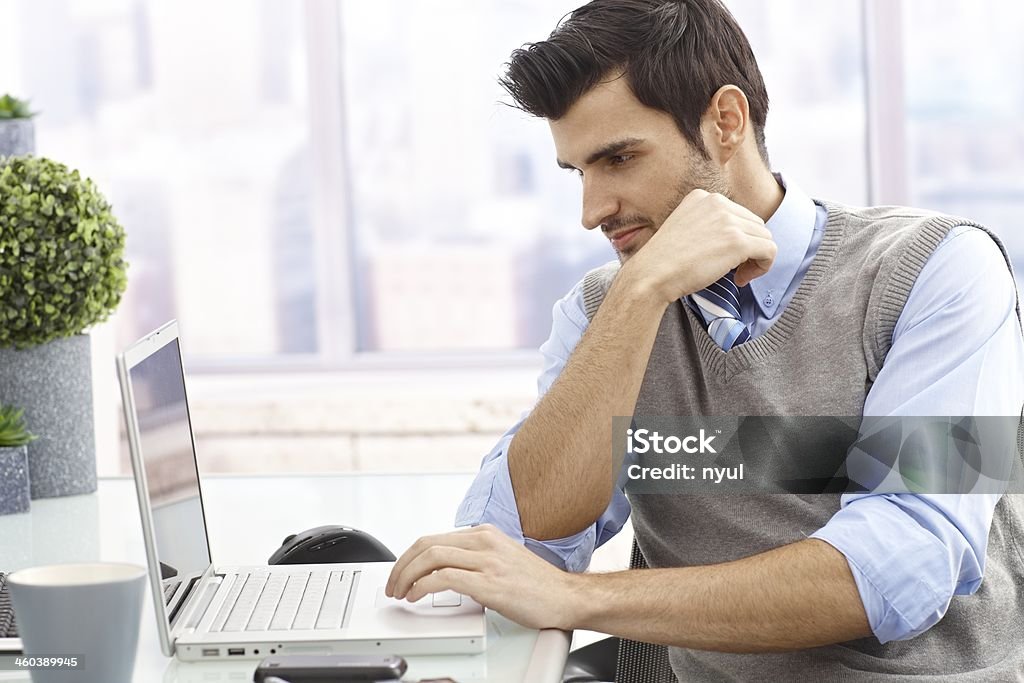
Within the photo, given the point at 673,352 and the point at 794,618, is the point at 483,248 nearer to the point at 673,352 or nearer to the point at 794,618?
the point at 673,352

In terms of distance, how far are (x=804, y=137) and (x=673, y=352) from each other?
209cm

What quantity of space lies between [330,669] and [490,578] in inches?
8.1

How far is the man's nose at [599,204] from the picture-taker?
1.47 meters

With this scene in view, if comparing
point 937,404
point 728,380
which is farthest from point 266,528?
point 937,404

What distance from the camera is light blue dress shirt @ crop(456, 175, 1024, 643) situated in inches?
43.6

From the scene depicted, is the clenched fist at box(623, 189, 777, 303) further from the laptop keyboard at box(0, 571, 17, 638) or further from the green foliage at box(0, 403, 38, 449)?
the green foliage at box(0, 403, 38, 449)

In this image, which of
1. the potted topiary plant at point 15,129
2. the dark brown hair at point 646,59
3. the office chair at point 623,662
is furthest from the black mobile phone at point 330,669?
the potted topiary plant at point 15,129

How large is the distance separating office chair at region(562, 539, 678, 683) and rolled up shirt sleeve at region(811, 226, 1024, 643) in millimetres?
342

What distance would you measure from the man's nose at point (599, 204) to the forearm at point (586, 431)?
15 cm

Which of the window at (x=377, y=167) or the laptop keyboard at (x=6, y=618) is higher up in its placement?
the window at (x=377, y=167)

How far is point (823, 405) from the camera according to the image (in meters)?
1.31

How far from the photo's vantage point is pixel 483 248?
11.2 feet

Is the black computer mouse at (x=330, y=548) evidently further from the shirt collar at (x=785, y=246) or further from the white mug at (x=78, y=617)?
the shirt collar at (x=785, y=246)

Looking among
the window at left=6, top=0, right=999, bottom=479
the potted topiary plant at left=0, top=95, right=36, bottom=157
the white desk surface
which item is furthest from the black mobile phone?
the window at left=6, top=0, right=999, bottom=479
